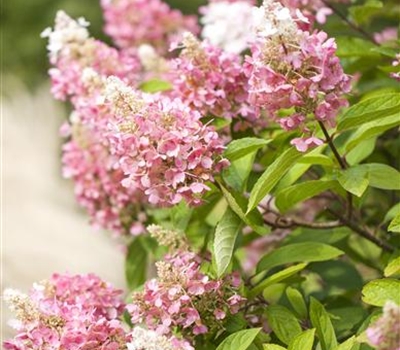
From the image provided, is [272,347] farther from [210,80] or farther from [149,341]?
[210,80]

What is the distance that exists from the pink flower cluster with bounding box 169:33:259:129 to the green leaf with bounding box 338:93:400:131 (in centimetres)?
20

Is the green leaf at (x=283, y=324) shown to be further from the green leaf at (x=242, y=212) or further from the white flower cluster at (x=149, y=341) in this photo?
the white flower cluster at (x=149, y=341)

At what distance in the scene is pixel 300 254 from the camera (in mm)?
1512

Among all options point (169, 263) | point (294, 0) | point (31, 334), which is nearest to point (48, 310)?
point (31, 334)

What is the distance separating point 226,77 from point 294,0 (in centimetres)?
32

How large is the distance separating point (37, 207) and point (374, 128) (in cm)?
173

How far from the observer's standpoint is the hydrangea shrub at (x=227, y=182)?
129cm

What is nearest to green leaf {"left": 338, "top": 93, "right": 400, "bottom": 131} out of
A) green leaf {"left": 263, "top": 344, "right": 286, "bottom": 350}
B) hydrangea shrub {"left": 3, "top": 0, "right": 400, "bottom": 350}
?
hydrangea shrub {"left": 3, "top": 0, "right": 400, "bottom": 350}

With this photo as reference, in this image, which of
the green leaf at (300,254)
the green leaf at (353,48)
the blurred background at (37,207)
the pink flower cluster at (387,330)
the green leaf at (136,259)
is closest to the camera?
the pink flower cluster at (387,330)

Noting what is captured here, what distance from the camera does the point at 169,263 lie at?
136cm

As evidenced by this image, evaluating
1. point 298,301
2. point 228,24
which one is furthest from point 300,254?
point 228,24

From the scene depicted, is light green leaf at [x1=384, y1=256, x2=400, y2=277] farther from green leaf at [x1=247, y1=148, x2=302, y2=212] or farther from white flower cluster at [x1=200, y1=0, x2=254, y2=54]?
white flower cluster at [x1=200, y1=0, x2=254, y2=54]

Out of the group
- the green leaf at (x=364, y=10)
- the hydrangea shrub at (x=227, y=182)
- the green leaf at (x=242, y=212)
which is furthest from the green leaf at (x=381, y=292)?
the green leaf at (x=364, y=10)

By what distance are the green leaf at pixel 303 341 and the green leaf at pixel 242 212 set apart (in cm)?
20
